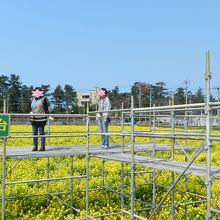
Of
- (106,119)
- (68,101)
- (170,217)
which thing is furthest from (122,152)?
(68,101)

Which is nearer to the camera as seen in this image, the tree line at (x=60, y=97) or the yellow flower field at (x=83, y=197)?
the yellow flower field at (x=83, y=197)

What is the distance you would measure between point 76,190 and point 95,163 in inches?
165

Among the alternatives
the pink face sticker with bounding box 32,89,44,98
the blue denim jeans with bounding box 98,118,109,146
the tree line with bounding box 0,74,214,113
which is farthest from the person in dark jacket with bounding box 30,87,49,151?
the tree line with bounding box 0,74,214,113

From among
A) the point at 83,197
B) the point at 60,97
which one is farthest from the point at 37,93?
the point at 60,97

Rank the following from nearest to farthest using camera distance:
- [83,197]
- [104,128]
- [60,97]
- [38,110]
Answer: [38,110] → [104,128] → [83,197] → [60,97]

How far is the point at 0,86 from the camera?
64.4 metres

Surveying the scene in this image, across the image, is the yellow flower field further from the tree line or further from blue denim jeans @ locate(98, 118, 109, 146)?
the tree line

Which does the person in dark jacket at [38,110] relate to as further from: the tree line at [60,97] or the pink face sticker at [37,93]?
the tree line at [60,97]

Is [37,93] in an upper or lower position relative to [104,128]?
upper

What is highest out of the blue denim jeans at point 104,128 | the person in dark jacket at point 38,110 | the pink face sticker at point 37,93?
the pink face sticker at point 37,93

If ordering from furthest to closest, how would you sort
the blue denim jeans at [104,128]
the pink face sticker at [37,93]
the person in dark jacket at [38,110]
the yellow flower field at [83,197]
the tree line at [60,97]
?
the tree line at [60,97], the blue denim jeans at [104,128], the pink face sticker at [37,93], the person in dark jacket at [38,110], the yellow flower field at [83,197]

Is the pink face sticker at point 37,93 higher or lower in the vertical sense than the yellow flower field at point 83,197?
higher

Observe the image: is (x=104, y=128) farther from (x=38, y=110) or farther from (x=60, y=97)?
(x=60, y=97)

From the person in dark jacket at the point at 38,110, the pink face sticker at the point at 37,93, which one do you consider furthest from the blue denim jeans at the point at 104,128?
the pink face sticker at the point at 37,93
